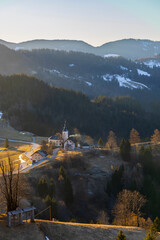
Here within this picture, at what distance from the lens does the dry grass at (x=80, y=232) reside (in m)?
24.9

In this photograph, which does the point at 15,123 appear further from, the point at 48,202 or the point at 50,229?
the point at 50,229

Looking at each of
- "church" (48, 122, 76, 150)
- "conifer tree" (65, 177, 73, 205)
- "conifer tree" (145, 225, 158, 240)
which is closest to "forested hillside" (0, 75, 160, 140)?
"church" (48, 122, 76, 150)

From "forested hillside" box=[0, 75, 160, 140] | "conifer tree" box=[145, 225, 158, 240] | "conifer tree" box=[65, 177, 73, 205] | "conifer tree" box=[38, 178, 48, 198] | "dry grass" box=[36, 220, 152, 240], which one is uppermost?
"forested hillside" box=[0, 75, 160, 140]

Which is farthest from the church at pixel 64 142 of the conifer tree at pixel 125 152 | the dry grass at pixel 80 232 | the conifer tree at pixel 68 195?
the dry grass at pixel 80 232

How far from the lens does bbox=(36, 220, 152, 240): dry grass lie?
24.9 meters

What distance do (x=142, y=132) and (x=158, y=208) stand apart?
131611mm

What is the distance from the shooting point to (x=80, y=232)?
1041 inches

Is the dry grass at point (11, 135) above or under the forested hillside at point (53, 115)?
under

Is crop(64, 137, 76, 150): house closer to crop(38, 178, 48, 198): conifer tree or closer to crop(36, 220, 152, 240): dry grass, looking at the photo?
crop(38, 178, 48, 198): conifer tree

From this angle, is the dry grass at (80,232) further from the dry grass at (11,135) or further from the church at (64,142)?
the dry grass at (11,135)

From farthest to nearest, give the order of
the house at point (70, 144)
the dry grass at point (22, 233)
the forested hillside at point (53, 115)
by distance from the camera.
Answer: the forested hillside at point (53, 115), the house at point (70, 144), the dry grass at point (22, 233)

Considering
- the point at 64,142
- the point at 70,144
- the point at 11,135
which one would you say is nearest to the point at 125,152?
the point at 70,144

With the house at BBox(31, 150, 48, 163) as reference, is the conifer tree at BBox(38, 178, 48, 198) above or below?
below

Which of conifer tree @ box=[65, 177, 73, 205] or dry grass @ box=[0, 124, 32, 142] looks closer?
conifer tree @ box=[65, 177, 73, 205]
